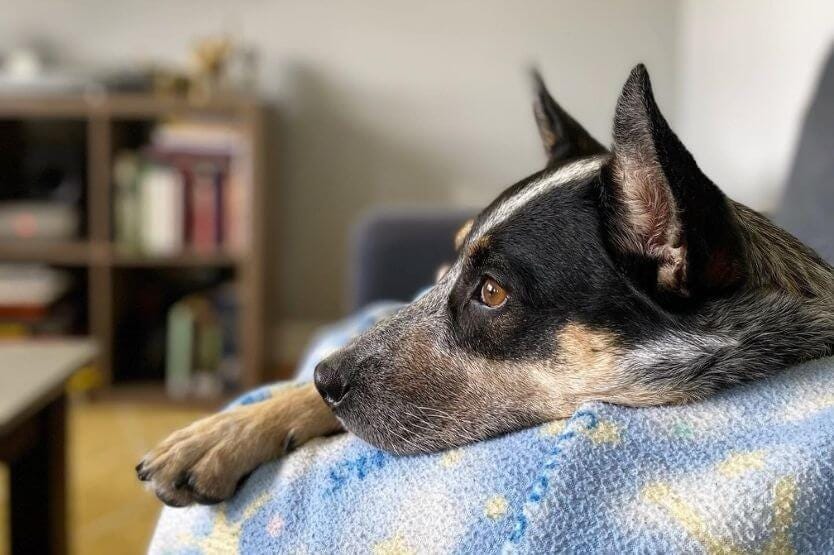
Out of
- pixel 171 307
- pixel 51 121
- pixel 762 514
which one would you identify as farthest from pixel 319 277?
pixel 762 514

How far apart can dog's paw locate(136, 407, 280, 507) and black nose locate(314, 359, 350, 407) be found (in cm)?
6

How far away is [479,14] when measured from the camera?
351cm

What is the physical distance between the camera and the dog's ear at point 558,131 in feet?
3.58

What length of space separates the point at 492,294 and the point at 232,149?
2.41 meters

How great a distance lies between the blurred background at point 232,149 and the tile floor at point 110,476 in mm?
12

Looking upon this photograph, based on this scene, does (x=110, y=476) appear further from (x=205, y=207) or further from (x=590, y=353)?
Result: (x=590, y=353)

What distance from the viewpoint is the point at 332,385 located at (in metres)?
0.93

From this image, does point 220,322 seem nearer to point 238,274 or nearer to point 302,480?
point 238,274

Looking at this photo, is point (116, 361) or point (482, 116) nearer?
point (116, 361)

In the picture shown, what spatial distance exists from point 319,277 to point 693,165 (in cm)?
306

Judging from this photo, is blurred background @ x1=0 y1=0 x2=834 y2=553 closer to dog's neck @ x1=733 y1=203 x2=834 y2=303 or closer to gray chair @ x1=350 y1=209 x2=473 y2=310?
gray chair @ x1=350 y1=209 x2=473 y2=310

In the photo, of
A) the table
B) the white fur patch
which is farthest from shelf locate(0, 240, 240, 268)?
the white fur patch

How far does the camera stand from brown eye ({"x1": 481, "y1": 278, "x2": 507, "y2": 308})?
888 millimetres

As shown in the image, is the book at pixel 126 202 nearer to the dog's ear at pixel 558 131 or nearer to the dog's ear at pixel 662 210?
the dog's ear at pixel 558 131
